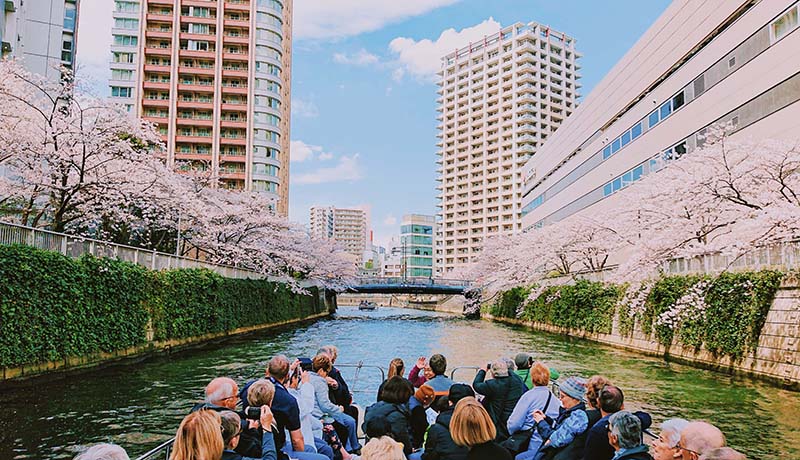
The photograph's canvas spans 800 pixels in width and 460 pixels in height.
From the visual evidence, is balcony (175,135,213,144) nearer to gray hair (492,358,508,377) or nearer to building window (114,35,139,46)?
building window (114,35,139,46)

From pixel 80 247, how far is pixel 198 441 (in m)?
15.5

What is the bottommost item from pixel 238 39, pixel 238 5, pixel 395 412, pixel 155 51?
pixel 395 412

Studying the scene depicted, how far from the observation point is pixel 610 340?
26578mm

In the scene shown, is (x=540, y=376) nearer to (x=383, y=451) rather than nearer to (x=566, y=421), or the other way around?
(x=566, y=421)

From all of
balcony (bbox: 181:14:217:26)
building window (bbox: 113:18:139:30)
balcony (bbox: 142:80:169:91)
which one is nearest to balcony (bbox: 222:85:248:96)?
balcony (bbox: 142:80:169:91)

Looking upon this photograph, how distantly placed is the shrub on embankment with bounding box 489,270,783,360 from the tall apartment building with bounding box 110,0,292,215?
3844 centimetres

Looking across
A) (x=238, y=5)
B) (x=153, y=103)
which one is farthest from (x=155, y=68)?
(x=238, y=5)

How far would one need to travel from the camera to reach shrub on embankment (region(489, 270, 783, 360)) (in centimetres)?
1571

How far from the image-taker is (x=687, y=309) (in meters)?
18.7

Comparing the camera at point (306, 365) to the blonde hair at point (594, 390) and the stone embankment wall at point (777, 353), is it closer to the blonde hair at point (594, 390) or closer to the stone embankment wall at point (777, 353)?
the blonde hair at point (594, 390)

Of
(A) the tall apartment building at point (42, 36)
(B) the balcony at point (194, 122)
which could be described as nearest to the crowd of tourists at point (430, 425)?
(A) the tall apartment building at point (42, 36)

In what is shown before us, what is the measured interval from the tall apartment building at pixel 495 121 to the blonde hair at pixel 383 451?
90331 mm

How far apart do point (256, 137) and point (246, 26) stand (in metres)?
Result: 11.7

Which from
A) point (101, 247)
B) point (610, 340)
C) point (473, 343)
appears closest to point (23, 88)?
point (101, 247)
